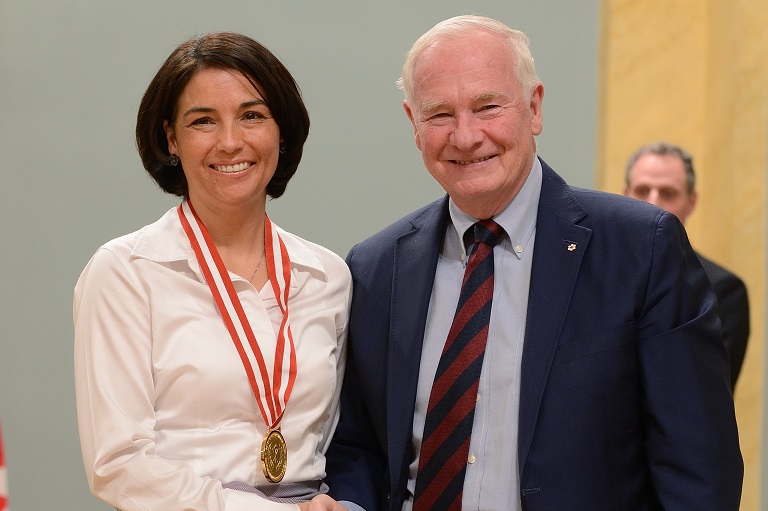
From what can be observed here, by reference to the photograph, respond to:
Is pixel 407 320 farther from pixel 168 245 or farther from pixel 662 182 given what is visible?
pixel 662 182

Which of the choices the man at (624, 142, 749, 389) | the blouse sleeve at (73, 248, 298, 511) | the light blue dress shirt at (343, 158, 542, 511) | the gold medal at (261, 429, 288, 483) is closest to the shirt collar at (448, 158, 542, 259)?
the light blue dress shirt at (343, 158, 542, 511)

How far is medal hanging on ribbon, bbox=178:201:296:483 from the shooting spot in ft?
7.96

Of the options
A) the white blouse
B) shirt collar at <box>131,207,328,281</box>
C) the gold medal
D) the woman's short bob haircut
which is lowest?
the gold medal

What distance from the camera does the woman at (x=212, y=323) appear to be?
7.70ft

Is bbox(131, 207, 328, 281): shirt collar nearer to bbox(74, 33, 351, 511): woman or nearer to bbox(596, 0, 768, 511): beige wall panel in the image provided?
bbox(74, 33, 351, 511): woman

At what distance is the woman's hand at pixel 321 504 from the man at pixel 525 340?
14 centimetres

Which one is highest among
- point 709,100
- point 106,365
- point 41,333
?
point 709,100

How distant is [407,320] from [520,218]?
1.22ft

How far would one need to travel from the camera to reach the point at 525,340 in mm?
2455

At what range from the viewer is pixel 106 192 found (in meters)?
4.27

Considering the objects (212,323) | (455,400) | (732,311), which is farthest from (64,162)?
(732,311)

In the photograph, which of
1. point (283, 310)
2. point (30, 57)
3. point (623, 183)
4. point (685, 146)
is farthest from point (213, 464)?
point (685, 146)

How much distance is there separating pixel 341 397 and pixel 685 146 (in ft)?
10.8

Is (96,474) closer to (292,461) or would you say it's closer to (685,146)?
(292,461)
